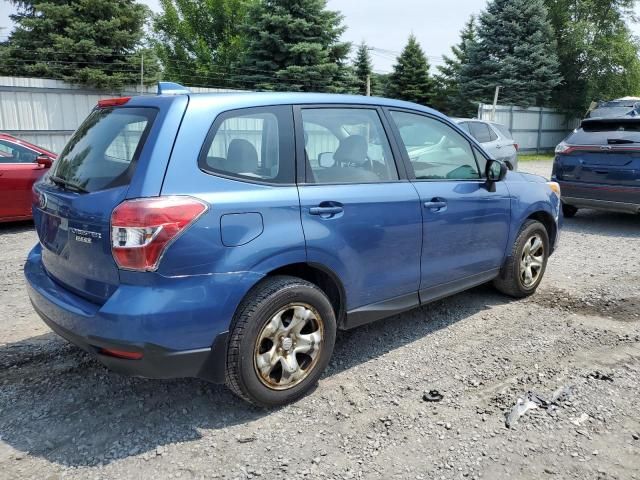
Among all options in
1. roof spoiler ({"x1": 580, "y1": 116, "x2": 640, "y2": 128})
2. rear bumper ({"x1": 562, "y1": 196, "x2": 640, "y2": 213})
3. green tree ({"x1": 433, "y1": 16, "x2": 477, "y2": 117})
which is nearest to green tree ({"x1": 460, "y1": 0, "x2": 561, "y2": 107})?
green tree ({"x1": 433, "y1": 16, "x2": 477, "y2": 117})

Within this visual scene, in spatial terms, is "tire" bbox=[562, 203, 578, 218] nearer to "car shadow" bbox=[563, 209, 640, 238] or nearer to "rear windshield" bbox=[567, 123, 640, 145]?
"car shadow" bbox=[563, 209, 640, 238]

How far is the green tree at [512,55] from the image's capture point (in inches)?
1043

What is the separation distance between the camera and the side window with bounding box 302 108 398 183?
332 centimetres

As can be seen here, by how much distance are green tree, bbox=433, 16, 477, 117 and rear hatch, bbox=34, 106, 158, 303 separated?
26993 millimetres

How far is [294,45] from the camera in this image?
2194 cm

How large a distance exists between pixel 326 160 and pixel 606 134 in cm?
633

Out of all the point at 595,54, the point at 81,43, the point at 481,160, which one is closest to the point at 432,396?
the point at 481,160

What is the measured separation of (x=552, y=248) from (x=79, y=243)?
4322mm

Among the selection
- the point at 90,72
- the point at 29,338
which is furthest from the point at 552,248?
the point at 90,72

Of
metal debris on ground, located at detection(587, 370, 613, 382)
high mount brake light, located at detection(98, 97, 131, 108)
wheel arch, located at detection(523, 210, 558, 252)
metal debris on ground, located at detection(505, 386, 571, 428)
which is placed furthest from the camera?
wheel arch, located at detection(523, 210, 558, 252)

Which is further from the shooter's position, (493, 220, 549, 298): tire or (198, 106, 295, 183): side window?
(493, 220, 549, 298): tire

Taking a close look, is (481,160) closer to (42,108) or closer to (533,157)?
(42,108)

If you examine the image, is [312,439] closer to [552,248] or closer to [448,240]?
[448,240]

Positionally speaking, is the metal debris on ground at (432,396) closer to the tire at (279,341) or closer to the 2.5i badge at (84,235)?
the tire at (279,341)
